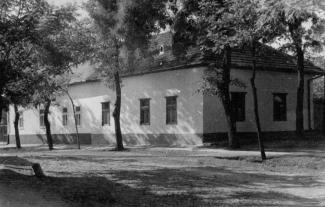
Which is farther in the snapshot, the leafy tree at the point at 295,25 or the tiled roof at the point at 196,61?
the tiled roof at the point at 196,61

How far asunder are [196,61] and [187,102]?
92.7 inches

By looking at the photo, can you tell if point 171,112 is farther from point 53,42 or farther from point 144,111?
point 53,42

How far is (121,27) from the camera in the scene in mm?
24109

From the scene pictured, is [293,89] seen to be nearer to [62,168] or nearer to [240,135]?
[240,135]

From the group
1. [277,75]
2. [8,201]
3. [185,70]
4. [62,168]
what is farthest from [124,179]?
[277,75]

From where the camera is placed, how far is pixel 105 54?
25281 millimetres

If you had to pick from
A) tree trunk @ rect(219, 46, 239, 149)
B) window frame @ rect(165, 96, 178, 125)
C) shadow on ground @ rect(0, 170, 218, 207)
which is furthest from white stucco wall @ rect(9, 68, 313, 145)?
shadow on ground @ rect(0, 170, 218, 207)

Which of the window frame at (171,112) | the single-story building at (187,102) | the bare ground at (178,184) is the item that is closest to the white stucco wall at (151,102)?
the single-story building at (187,102)

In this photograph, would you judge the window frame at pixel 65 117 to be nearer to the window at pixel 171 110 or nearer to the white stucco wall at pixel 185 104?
the white stucco wall at pixel 185 104

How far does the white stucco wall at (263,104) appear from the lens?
86.2 ft

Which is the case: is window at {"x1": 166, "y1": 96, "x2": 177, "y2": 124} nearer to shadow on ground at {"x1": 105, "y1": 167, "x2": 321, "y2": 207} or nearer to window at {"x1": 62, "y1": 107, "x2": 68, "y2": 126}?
shadow on ground at {"x1": 105, "y1": 167, "x2": 321, "y2": 207}

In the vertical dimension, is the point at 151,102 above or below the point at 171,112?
above

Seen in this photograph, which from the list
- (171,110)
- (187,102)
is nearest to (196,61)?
(187,102)

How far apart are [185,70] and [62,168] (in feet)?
41.2
